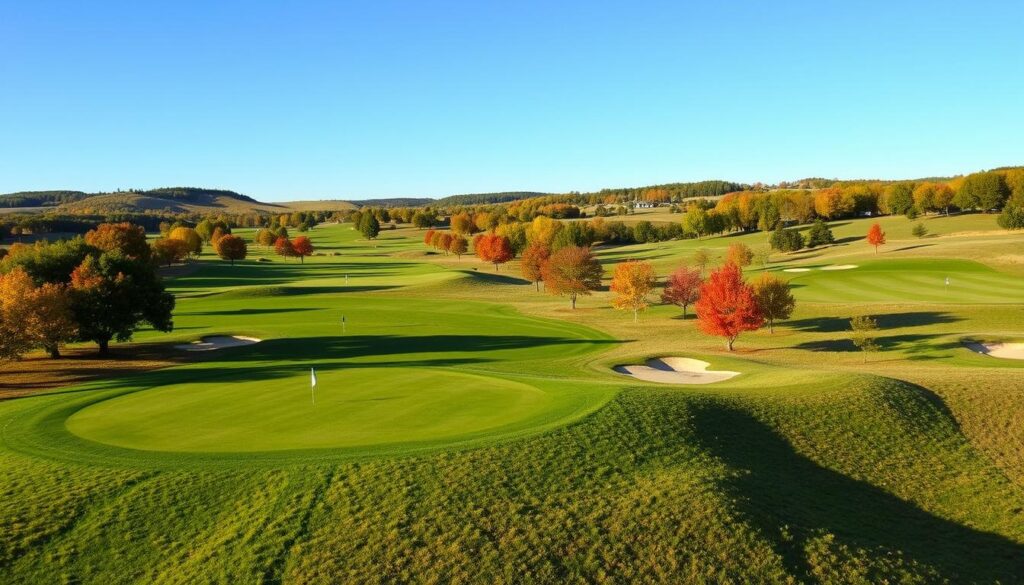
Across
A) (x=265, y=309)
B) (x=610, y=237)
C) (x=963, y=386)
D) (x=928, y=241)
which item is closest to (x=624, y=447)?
(x=963, y=386)

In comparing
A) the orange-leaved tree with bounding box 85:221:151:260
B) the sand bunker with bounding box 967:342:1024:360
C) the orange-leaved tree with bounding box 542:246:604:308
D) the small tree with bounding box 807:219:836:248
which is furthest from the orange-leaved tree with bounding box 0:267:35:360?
the small tree with bounding box 807:219:836:248

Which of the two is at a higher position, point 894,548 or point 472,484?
point 472,484

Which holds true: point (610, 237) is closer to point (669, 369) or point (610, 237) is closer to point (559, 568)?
point (669, 369)

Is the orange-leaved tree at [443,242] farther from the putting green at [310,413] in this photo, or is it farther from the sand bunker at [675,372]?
the putting green at [310,413]

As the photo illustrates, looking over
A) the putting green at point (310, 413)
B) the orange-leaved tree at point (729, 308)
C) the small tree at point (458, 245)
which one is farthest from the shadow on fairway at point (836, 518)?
the small tree at point (458, 245)

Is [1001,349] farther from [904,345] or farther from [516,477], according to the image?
[516,477]

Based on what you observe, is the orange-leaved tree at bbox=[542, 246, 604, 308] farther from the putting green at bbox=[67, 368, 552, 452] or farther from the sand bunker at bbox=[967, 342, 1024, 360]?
the putting green at bbox=[67, 368, 552, 452]
